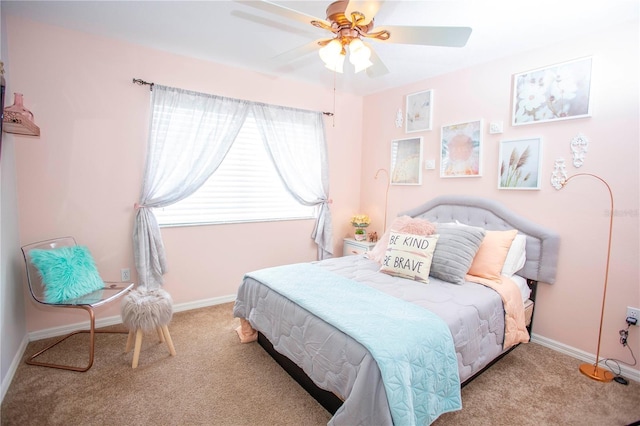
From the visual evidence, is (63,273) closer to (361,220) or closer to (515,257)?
(361,220)

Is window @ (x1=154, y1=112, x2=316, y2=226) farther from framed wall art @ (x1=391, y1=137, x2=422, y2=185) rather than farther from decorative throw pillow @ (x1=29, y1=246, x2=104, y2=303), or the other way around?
framed wall art @ (x1=391, y1=137, x2=422, y2=185)

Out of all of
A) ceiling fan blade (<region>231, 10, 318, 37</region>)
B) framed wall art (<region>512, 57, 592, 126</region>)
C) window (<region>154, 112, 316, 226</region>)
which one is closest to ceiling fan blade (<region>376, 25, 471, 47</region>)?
ceiling fan blade (<region>231, 10, 318, 37</region>)

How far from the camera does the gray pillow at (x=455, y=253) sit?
243 cm

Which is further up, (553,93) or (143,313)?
(553,93)

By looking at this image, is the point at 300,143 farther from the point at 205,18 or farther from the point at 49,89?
the point at 49,89

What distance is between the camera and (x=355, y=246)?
4082 millimetres

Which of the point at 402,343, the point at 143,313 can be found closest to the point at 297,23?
the point at 402,343

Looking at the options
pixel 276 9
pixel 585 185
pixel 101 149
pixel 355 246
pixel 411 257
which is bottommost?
pixel 355 246

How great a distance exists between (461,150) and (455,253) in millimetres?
1279

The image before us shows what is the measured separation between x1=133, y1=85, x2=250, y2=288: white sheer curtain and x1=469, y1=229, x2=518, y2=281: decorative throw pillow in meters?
2.65

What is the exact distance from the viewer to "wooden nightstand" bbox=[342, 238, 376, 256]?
13.0 ft

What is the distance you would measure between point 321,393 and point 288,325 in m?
0.44

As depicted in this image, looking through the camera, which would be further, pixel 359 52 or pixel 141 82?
pixel 141 82

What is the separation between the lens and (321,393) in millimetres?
1881
